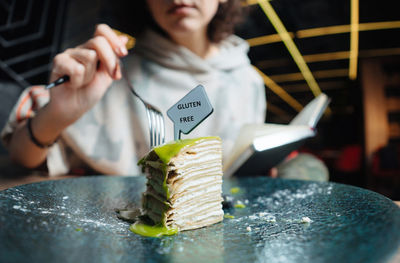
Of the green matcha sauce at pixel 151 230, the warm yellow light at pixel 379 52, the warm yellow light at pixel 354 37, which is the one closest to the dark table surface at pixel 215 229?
the green matcha sauce at pixel 151 230

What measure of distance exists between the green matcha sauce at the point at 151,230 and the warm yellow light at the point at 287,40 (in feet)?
13.8

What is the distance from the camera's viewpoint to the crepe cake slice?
850 millimetres

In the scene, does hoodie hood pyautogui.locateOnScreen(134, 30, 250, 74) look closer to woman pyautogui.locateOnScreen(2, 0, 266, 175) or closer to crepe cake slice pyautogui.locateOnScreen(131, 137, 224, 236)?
woman pyautogui.locateOnScreen(2, 0, 266, 175)

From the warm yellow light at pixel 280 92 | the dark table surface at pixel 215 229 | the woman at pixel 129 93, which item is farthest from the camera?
the warm yellow light at pixel 280 92

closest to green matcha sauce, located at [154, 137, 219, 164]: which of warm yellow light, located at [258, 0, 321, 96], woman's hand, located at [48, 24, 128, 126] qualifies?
woman's hand, located at [48, 24, 128, 126]

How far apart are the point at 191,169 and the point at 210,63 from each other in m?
1.38

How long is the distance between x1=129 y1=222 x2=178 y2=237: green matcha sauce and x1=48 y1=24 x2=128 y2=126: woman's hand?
69cm

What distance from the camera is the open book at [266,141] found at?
1.20 meters

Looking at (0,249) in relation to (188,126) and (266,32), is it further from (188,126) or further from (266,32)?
(266,32)

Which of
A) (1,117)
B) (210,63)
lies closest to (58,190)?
(210,63)

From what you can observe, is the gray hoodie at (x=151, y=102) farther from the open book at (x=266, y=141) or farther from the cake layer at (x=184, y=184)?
the cake layer at (x=184, y=184)

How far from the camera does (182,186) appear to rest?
2.91 feet

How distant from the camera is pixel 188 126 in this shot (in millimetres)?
917

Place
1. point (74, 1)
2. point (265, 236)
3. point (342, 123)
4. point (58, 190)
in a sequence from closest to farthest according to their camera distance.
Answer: point (265, 236), point (58, 190), point (74, 1), point (342, 123)
